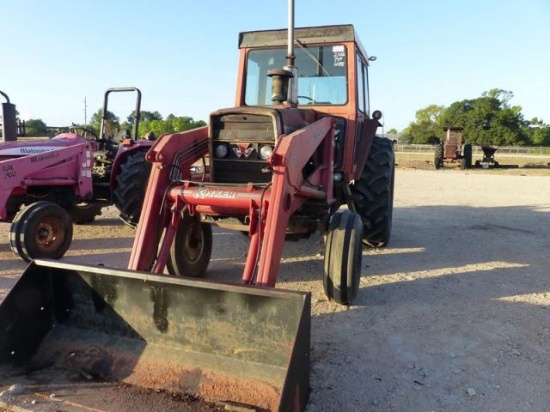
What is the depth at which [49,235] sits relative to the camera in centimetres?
580

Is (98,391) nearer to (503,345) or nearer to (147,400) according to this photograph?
(147,400)

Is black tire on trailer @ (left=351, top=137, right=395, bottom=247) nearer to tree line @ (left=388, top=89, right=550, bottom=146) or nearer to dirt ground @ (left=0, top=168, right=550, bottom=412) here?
dirt ground @ (left=0, top=168, right=550, bottom=412)

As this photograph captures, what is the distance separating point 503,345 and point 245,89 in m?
3.99

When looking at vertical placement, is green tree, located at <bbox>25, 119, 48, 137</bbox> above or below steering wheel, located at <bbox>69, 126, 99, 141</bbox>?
above

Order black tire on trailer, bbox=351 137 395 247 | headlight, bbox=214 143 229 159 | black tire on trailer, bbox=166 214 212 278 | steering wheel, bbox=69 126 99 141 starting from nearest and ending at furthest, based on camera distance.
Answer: headlight, bbox=214 143 229 159 → black tire on trailer, bbox=166 214 212 278 → black tire on trailer, bbox=351 137 395 247 → steering wheel, bbox=69 126 99 141

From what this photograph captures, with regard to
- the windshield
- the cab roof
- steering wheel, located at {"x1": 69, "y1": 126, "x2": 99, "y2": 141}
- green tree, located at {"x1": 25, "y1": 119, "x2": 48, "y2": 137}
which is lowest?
steering wheel, located at {"x1": 69, "y1": 126, "x2": 99, "y2": 141}

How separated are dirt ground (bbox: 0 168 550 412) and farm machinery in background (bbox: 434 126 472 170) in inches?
687

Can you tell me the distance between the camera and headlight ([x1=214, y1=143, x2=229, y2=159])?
4441 millimetres

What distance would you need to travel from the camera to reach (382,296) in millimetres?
4711

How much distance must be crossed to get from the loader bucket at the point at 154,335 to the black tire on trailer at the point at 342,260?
135cm

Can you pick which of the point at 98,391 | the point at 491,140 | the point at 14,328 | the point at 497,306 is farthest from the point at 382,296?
the point at 491,140

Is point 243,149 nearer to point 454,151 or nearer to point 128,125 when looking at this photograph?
point 128,125

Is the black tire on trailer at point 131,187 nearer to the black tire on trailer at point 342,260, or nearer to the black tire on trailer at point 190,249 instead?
the black tire on trailer at point 190,249

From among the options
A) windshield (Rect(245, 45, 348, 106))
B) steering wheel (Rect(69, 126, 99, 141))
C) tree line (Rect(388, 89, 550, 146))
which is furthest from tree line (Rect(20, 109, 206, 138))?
tree line (Rect(388, 89, 550, 146))
